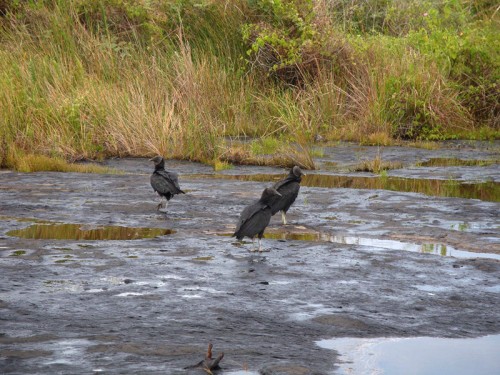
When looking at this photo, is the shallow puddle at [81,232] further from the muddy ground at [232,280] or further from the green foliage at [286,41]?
the green foliage at [286,41]

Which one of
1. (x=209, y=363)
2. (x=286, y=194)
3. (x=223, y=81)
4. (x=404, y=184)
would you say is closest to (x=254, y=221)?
(x=286, y=194)

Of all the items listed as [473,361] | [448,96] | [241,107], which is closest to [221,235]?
[473,361]

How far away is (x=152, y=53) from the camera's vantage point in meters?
18.5

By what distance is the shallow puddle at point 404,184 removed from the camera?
1191 cm

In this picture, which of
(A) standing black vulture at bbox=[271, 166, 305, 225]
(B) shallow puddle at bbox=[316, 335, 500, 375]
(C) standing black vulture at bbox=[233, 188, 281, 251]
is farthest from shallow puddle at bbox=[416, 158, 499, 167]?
(B) shallow puddle at bbox=[316, 335, 500, 375]

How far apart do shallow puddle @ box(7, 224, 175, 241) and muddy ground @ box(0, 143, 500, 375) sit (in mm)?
138

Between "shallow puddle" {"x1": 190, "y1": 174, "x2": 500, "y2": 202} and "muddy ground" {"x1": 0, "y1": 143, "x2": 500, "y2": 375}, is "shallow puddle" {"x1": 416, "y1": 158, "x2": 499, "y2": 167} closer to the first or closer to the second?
"shallow puddle" {"x1": 190, "y1": 174, "x2": 500, "y2": 202}

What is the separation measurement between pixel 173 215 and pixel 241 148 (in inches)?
191

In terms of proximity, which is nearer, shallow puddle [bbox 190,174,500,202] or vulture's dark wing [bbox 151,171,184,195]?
vulture's dark wing [bbox 151,171,184,195]

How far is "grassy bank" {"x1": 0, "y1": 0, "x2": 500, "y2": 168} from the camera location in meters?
14.7

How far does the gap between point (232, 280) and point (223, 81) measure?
1085 cm

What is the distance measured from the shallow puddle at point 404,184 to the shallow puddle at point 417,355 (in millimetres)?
6173

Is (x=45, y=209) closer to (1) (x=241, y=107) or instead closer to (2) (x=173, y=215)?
(2) (x=173, y=215)

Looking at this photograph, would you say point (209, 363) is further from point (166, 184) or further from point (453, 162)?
point (453, 162)
